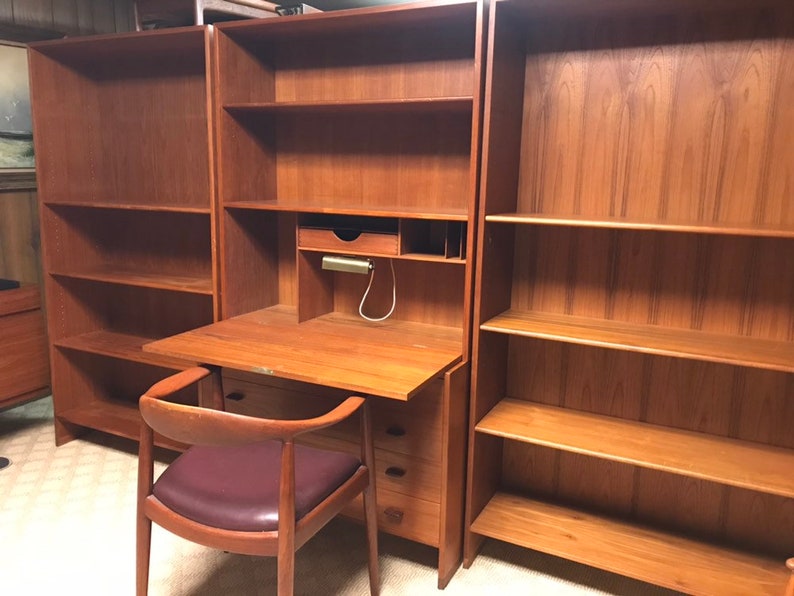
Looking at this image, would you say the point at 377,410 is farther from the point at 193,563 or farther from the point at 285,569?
the point at 193,563

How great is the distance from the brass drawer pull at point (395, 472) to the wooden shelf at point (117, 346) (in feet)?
3.66

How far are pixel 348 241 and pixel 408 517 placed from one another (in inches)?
36.7

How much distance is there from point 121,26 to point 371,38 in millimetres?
1810

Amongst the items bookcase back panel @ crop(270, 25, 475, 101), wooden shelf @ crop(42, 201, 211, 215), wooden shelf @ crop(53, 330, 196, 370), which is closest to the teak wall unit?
bookcase back panel @ crop(270, 25, 475, 101)

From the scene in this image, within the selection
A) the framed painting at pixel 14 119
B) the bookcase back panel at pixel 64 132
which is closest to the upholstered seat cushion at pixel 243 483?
the bookcase back panel at pixel 64 132

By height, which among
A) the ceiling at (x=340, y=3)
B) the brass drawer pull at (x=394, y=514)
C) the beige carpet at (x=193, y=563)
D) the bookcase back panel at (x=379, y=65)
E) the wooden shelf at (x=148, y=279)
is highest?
the ceiling at (x=340, y=3)

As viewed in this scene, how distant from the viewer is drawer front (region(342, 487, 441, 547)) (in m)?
2.00

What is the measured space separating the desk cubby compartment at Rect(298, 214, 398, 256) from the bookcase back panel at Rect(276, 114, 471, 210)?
0.30 feet

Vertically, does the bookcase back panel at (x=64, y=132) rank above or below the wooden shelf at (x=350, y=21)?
below

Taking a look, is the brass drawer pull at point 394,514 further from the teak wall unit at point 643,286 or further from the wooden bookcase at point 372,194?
the teak wall unit at point 643,286

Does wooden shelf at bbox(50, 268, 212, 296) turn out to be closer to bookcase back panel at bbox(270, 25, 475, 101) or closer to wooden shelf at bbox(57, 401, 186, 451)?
wooden shelf at bbox(57, 401, 186, 451)

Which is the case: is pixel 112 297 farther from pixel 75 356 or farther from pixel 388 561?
pixel 388 561

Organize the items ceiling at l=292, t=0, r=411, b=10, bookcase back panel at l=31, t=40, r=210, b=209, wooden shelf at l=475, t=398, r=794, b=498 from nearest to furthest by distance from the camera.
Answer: wooden shelf at l=475, t=398, r=794, b=498
bookcase back panel at l=31, t=40, r=210, b=209
ceiling at l=292, t=0, r=411, b=10

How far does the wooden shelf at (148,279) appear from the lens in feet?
8.41
